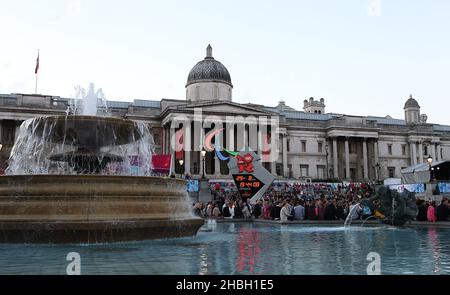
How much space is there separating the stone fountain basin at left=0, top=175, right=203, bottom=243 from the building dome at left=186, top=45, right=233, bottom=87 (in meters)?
49.2

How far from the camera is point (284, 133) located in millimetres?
59750

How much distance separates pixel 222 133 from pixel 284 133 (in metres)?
9.65

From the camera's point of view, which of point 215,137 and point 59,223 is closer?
point 59,223

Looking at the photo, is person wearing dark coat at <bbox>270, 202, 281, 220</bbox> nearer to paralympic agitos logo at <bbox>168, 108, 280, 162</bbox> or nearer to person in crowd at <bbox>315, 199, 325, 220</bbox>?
person in crowd at <bbox>315, 199, 325, 220</bbox>

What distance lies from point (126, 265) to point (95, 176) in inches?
132

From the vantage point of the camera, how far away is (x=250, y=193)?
2222 centimetres

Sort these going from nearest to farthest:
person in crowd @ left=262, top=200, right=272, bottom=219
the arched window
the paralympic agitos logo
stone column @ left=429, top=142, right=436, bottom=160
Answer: person in crowd @ left=262, top=200, right=272, bottom=219 → the paralympic agitos logo → the arched window → stone column @ left=429, top=142, right=436, bottom=160

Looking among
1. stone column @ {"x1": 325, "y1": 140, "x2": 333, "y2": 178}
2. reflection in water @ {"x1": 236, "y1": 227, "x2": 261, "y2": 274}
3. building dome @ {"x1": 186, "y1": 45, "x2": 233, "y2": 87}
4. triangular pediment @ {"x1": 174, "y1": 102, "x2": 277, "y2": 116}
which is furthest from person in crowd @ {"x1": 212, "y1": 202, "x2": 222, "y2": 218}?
stone column @ {"x1": 325, "y1": 140, "x2": 333, "y2": 178}

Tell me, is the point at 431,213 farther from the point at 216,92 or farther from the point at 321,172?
the point at 321,172

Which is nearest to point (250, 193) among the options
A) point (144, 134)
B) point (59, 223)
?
point (144, 134)

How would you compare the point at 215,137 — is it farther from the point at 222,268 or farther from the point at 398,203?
the point at 222,268

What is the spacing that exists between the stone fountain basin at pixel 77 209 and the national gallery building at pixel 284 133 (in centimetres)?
4103

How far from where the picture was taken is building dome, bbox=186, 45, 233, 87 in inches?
2271

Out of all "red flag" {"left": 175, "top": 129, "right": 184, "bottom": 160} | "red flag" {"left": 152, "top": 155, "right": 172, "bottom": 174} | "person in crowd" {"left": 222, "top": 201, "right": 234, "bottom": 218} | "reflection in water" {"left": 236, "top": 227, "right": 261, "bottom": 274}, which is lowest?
"reflection in water" {"left": 236, "top": 227, "right": 261, "bottom": 274}
